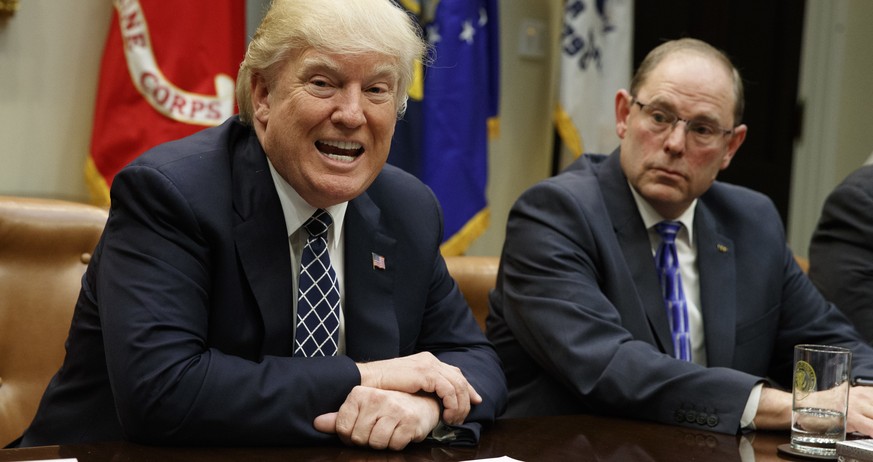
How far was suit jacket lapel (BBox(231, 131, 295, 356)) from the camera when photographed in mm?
1867

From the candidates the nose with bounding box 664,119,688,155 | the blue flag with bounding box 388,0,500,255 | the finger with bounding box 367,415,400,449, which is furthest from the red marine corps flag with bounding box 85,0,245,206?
the finger with bounding box 367,415,400,449

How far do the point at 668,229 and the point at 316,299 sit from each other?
1095mm

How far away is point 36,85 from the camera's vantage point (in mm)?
3645

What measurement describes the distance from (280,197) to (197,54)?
1897mm

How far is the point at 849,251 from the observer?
10.3 feet

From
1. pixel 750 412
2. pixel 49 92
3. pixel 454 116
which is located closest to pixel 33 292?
pixel 49 92

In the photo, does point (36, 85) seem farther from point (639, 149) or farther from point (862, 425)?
point (862, 425)

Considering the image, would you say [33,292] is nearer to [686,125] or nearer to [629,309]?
[629,309]

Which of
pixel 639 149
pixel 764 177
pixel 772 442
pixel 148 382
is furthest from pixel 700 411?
pixel 764 177

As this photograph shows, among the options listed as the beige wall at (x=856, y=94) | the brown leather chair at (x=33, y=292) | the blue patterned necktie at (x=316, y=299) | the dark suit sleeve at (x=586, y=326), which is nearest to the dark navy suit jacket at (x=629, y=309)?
the dark suit sleeve at (x=586, y=326)

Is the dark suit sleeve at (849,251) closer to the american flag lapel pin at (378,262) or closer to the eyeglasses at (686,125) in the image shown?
the eyeglasses at (686,125)

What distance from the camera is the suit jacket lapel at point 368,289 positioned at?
1979 millimetres

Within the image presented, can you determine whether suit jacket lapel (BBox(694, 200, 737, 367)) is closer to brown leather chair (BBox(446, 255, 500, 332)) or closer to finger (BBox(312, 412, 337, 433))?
brown leather chair (BBox(446, 255, 500, 332))

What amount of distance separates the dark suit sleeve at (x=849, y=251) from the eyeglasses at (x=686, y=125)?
29.7 inches
